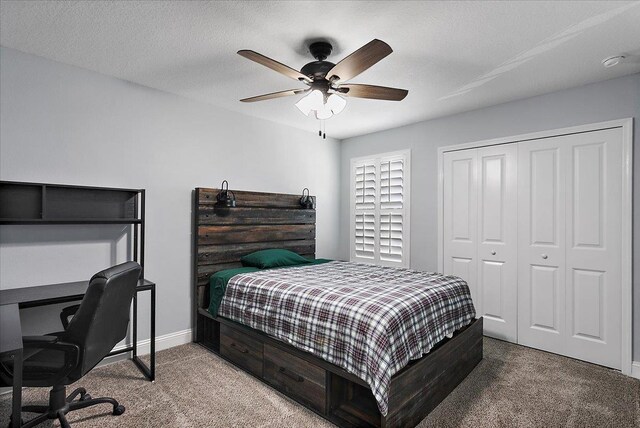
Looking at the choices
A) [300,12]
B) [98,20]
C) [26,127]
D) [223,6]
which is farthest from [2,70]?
[300,12]

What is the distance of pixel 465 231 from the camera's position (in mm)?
3885

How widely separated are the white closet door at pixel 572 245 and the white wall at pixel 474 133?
0.15m

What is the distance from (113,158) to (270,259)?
176cm

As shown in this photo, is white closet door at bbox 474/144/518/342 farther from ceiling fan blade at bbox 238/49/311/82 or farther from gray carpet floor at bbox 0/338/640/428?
ceiling fan blade at bbox 238/49/311/82

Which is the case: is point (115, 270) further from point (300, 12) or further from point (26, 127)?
point (300, 12)

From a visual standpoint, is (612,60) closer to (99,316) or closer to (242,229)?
(242,229)

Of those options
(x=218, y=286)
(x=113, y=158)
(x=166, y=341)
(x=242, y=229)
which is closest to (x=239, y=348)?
(x=218, y=286)

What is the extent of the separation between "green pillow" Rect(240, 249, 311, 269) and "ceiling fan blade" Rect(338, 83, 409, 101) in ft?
6.36

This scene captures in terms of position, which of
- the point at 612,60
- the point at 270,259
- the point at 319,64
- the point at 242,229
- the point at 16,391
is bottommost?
the point at 16,391

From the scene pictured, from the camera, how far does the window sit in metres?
4.43

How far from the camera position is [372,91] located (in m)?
2.45

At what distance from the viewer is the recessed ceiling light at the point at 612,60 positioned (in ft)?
8.40

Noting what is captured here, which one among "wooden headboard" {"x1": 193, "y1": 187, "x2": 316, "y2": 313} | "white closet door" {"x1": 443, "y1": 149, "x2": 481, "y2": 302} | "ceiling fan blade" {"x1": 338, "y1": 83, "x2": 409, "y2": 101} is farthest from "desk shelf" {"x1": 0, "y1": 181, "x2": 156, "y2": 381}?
"white closet door" {"x1": 443, "y1": 149, "x2": 481, "y2": 302}

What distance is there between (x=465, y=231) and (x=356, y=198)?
65.2 inches
